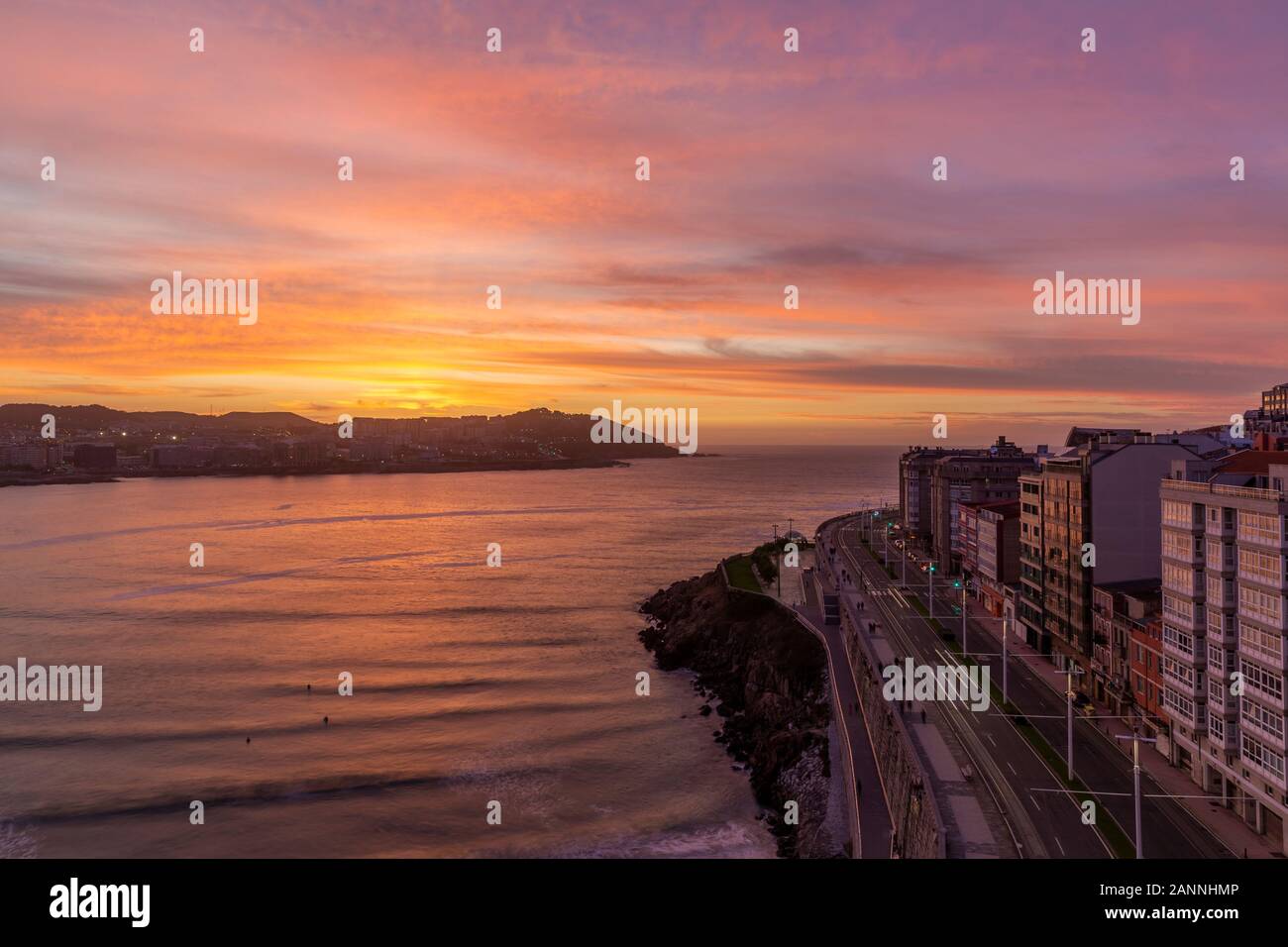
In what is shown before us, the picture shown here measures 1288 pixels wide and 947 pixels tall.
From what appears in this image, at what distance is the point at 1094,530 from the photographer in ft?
149

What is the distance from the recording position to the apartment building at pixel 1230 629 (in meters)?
27.3

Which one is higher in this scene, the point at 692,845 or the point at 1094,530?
the point at 1094,530

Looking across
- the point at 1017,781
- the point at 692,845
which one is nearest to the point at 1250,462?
the point at 1017,781

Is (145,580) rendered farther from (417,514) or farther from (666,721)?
(417,514)

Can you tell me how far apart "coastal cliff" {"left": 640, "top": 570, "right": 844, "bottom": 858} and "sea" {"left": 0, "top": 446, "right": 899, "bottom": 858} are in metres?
1.36

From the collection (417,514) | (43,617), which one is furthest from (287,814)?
(417,514)

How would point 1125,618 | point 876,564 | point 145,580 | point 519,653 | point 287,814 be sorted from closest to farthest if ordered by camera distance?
point 287,814
point 1125,618
point 519,653
point 876,564
point 145,580

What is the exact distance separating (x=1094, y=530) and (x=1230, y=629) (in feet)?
51.9

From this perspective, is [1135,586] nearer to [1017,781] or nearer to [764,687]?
[1017,781]

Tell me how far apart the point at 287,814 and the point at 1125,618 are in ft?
123

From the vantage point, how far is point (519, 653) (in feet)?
201

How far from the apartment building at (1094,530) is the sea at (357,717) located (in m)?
19.6
